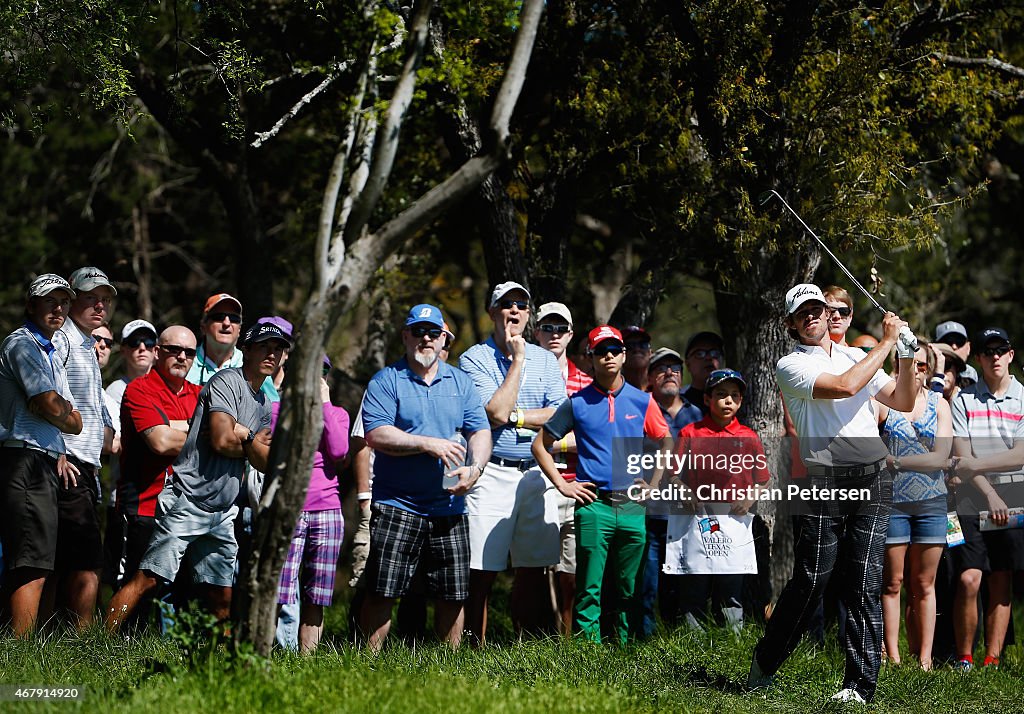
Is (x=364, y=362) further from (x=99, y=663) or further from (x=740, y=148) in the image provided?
(x=99, y=663)

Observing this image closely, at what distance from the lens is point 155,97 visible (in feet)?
33.0

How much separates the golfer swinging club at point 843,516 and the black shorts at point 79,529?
13.4 feet

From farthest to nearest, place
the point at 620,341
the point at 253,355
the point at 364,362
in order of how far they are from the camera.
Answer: the point at 364,362
the point at 620,341
the point at 253,355

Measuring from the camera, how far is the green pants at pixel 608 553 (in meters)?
7.37

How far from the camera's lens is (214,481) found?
7004 mm

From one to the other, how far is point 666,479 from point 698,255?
8.56 ft

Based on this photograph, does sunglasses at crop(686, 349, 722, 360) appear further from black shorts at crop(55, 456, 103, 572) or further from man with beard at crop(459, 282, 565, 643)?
black shorts at crop(55, 456, 103, 572)

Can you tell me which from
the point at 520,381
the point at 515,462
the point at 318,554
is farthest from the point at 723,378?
the point at 318,554

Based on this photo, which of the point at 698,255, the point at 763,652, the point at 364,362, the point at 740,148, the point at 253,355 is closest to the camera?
the point at 763,652

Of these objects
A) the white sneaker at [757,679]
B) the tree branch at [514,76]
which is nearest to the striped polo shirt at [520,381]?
the white sneaker at [757,679]

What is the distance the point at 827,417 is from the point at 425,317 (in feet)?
8.46

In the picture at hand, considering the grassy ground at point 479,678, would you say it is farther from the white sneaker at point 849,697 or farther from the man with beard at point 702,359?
the man with beard at point 702,359

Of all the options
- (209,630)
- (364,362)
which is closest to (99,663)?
(209,630)

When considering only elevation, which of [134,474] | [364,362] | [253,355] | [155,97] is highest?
[155,97]
